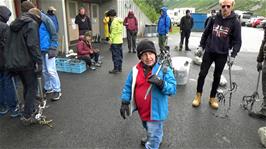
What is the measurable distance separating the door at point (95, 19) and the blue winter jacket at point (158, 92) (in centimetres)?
1150

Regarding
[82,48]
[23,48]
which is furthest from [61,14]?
[23,48]

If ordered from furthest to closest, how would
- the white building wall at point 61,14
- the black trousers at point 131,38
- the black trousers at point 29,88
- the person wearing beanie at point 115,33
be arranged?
the black trousers at point 131,38
the white building wall at point 61,14
the person wearing beanie at point 115,33
the black trousers at point 29,88

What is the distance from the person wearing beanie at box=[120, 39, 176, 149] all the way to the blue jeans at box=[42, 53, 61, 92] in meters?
2.43

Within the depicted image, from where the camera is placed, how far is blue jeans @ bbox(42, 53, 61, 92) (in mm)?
4496

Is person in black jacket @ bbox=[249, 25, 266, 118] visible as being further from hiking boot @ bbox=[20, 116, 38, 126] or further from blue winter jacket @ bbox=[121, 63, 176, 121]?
hiking boot @ bbox=[20, 116, 38, 126]

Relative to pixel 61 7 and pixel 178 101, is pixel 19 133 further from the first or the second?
pixel 61 7

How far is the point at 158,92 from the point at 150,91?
0.29 ft

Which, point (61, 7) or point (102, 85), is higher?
point (61, 7)

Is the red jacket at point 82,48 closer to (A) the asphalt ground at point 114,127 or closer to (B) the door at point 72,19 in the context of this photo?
(A) the asphalt ground at point 114,127

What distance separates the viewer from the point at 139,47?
8.19 feet

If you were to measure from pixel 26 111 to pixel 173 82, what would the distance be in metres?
2.42

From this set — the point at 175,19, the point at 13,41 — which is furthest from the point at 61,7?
the point at 175,19

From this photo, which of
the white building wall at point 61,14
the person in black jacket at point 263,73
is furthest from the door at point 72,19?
the person in black jacket at point 263,73

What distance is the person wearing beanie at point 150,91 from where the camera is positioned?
246 centimetres
